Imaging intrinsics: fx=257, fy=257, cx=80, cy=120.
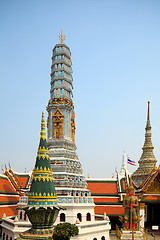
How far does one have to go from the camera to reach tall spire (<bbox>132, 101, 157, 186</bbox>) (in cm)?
3186

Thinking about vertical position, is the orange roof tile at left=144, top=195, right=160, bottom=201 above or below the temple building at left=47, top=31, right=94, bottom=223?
below

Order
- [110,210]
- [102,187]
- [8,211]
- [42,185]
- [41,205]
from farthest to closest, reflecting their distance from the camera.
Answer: [102,187] → [110,210] → [8,211] → [42,185] → [41,205]

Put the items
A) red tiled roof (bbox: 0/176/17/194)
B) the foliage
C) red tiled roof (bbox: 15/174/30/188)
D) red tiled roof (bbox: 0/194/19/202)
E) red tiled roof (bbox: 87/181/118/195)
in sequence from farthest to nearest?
1. red tiled roof (bbox: 15/174/30/188)
2. red tiled roof (bbox: 87/181/118/195)
3. red tiled roof (bbox: 0/176/17/194)
4. red tiled roof (bbox: 0/194/19/202)
5. the foliage

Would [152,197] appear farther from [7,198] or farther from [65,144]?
[7,198]

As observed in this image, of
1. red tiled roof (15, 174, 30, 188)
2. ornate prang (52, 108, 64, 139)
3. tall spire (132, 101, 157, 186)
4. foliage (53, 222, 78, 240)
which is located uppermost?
ornate prang (52, 108, 64, 139)

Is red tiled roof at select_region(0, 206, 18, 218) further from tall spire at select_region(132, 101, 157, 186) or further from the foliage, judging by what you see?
tall spire at select_region(132, 101, 157, 186)

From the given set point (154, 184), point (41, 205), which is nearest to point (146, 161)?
point (154, 184)

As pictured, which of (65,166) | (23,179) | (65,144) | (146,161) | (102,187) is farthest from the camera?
(146,161)

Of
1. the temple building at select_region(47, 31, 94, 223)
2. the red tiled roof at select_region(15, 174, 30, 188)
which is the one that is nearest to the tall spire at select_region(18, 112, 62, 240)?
the temple building at select_region(47, 31, 94, 223)

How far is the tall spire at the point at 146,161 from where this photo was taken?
31864 mm

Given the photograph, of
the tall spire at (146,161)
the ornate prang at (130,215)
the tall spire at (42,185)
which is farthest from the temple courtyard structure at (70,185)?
the tall spire at (42,185)

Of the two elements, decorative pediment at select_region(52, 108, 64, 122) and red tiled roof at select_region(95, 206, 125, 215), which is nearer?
red tiled roof at select_region(95, 206, 125, 215)

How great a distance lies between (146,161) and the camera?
33.4m

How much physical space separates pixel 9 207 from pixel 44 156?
1583cm
